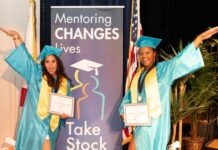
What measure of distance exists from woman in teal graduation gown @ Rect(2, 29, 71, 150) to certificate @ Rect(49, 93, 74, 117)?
5 centimetres

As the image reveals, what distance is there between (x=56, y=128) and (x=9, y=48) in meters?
1.21

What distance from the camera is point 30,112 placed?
11.4ft

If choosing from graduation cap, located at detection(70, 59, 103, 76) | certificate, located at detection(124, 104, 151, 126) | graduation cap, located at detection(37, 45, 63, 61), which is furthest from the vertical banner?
certificate, located at detection(124, 104, 151, 126)

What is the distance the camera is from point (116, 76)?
372cm

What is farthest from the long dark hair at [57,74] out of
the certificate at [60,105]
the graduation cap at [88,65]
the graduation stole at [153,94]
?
the graduation stole at [153,94]

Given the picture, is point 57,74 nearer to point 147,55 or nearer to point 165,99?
point 147,55

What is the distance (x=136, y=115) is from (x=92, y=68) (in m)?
0.73

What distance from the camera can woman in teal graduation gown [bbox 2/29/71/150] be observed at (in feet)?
11.2

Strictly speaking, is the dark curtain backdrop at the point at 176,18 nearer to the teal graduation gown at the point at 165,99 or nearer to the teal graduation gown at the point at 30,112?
the teal graduation gown at the point at 165,99

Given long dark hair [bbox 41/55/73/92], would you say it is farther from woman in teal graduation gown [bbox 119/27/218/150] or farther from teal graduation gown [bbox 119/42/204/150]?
teal graduation gown [bbox 119/42/204/150]

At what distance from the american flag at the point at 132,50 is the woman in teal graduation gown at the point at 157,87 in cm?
26

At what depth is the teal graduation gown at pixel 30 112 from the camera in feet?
11.2

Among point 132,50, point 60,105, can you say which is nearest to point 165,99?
point 132,50

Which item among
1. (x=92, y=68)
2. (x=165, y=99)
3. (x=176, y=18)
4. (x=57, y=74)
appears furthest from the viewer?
(x=176, y=18)
